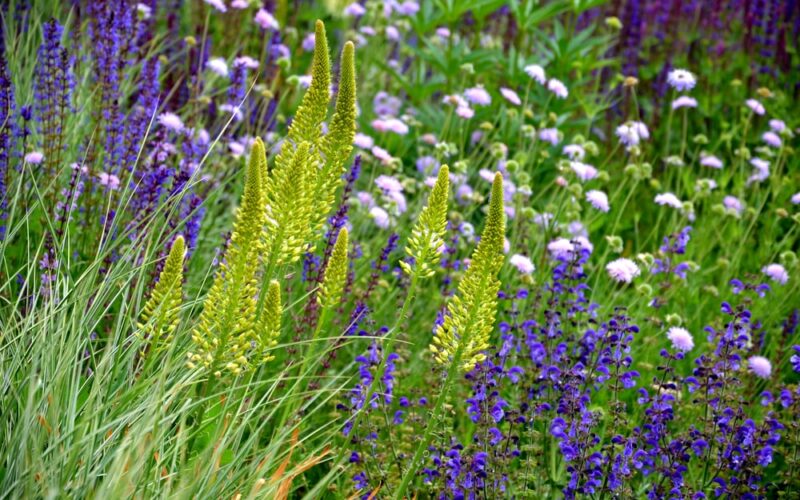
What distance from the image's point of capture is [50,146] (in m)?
3.65

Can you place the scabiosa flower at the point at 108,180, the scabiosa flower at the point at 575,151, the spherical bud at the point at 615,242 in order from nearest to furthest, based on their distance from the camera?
the scabiosa flower at the point at 108,180, the spherical bud at the point at 615,242, the scabiosa flower at the point at 575,151

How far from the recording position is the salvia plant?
218 centimetres

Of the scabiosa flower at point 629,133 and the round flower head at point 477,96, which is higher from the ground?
the scabiosa flower at point 629,133

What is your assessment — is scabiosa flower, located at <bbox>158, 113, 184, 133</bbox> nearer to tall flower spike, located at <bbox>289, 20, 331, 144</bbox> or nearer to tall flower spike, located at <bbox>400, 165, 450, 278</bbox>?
tall flower spike, located at <bbox>289, 20, 331, 144</bbox>

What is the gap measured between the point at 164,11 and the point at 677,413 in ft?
14.4

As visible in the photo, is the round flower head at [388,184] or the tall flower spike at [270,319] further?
the round flower head at [388,184]

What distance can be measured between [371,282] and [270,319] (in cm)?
141

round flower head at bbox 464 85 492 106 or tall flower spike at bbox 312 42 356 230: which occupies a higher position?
tall flower spike at bbox 312 42 356 230

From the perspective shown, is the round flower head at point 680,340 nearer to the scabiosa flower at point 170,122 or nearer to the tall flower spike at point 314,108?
the tall flower spike at point 314,108

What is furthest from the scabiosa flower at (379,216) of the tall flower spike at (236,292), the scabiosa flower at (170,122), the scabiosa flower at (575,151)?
the tall flower spike at (236,292)

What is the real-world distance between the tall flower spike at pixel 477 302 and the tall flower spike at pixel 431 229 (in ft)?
0.33

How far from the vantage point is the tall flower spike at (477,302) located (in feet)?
6.85

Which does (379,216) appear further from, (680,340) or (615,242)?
(680,340)

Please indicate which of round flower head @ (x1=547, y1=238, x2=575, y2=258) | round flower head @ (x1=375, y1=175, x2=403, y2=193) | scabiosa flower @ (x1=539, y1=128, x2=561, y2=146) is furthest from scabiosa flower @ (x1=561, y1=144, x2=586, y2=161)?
round flower head @ (x1=375, y1=175, x2=403, y2=193)
